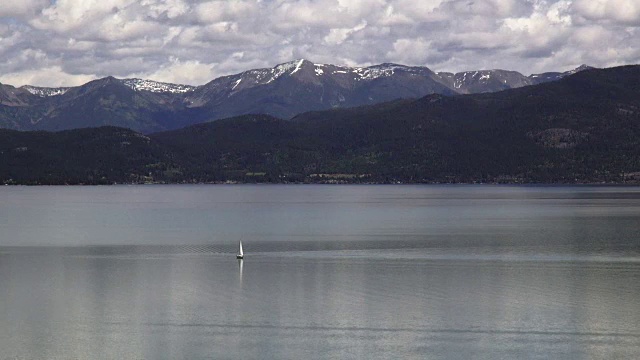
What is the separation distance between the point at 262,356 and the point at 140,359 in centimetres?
592

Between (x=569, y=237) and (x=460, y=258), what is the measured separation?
3086 cm

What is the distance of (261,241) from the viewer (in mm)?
111500

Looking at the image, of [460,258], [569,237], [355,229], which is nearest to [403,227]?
[355,229]

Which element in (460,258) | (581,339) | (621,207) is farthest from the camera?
(621,207)

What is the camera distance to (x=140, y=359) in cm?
4372

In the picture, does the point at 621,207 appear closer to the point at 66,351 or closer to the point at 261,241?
the point at 261,241

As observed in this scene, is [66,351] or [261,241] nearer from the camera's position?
[66,351]

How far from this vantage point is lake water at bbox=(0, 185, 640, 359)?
46781mm

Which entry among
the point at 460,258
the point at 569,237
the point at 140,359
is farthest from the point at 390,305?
the point at 569,237

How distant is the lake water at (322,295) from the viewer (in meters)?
46.8

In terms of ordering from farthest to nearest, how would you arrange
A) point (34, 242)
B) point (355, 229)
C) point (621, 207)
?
point (621, 207), point (355, 229), point (34, 242)

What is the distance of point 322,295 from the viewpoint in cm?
6281

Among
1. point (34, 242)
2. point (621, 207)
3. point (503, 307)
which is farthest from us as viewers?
point (621, 207)

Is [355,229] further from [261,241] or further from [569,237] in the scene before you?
[569,237]
